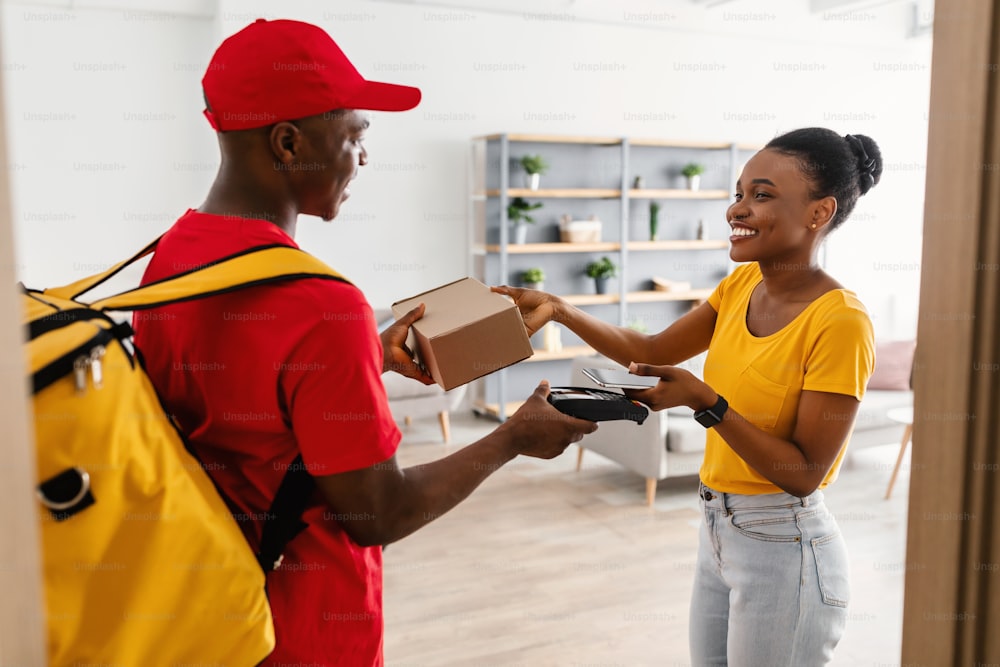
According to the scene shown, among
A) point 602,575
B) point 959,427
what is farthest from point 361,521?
point 602,575

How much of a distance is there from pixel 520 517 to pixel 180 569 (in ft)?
11.1

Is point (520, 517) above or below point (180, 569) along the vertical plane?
below

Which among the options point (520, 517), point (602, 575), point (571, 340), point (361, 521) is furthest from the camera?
point (571, 340)

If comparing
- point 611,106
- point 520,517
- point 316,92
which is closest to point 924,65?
point 611,106

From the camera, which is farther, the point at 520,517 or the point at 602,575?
the point at 520,517

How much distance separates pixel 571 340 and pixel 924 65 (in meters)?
4.52

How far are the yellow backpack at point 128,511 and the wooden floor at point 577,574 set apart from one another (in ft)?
6.73

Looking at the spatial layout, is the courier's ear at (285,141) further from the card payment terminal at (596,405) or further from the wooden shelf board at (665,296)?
the wooden shelf board at (665,296)

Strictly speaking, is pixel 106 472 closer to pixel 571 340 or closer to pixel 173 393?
pixel 173 393

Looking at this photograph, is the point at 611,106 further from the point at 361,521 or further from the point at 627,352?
the point at 361,521

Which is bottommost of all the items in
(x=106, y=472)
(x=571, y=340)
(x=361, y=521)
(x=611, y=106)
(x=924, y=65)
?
(x=571, y=340)

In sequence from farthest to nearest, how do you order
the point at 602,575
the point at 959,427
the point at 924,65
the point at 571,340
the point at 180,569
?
1. the point at 924,65
2. the point at 571,340
3. the point at 602,575
4. the point at 180,569
5. the point at 959,427

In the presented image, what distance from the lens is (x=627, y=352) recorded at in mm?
1851

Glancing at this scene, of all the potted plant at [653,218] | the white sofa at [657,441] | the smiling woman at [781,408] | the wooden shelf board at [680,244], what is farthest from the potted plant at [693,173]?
the smiling woman at [781,408]
